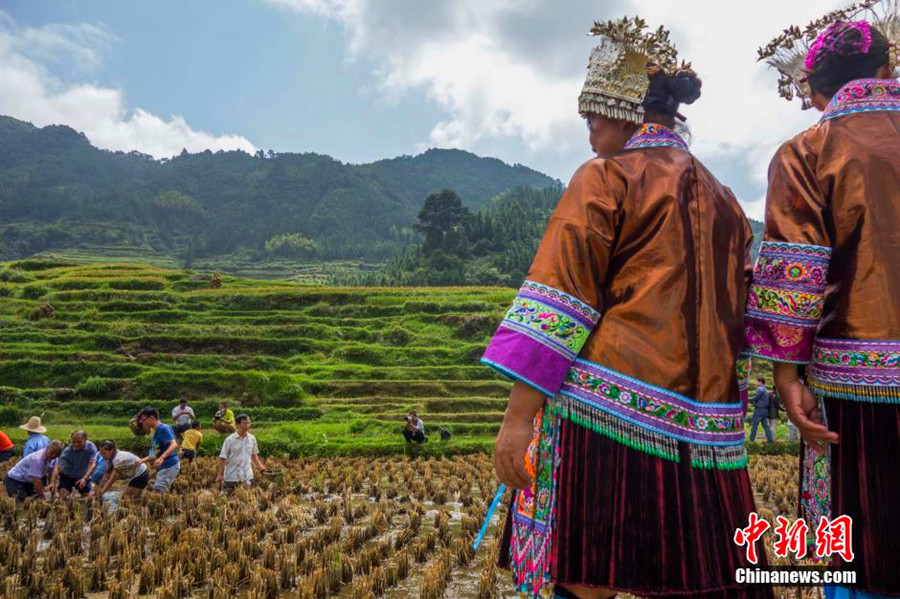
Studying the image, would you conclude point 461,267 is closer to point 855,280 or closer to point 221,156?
point 855,280

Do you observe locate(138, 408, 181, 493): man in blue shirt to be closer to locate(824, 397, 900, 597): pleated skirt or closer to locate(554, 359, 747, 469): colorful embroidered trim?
locate(554, 359, 747, 469): colorful embroidered trim

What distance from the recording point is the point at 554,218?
1.88 metres

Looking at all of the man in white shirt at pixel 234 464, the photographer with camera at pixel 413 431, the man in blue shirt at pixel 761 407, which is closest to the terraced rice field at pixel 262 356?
the photographer with camera at pixel 413 431

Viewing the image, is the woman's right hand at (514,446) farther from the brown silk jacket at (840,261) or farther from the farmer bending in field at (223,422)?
the farmer bending in field at (223,422)

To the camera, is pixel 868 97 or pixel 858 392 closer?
pixel 858 392

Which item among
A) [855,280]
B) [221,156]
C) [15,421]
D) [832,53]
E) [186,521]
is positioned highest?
[221,156]

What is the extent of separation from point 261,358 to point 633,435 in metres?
24.3

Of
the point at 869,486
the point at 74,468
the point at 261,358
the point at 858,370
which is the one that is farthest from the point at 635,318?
the point at 261,358

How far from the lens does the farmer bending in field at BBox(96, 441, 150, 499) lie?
8.29 meters

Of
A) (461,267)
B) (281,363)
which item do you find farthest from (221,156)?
(281,363)

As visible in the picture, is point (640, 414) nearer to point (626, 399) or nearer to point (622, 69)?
point (626, 399)

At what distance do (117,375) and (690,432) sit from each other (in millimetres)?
23828

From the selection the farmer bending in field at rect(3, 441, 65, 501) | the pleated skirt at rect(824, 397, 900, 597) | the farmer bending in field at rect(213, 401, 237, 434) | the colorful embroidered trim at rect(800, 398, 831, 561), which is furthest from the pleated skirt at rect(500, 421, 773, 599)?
the farmer bending in field at rect(213, 401, 237, 434)

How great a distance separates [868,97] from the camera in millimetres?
2266
